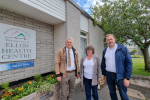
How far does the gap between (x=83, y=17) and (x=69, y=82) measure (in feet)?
12.3

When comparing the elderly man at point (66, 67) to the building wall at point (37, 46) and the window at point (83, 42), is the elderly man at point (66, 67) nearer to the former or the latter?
the building wall at point (37, 46)

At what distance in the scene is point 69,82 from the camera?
2.42 meters

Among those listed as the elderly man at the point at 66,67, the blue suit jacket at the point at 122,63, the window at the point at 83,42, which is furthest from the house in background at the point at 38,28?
the blue suit jacket at the point at 122,63

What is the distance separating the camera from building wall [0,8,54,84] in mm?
2296

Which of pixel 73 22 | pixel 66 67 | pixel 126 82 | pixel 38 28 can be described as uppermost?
pixel 73 22

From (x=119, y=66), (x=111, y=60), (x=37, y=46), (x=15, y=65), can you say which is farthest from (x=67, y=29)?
(x=119, y=66)

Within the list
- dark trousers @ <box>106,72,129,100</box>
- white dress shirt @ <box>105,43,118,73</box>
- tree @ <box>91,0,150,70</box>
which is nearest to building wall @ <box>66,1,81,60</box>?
white dress shirt @ <box>105,43,118,73</box>

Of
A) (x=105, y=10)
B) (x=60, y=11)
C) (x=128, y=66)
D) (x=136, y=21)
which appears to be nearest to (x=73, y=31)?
(x=60, y=11)

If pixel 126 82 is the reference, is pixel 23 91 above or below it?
below

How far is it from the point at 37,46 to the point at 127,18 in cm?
523

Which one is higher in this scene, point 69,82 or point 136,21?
point 136,21

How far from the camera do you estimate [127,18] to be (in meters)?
4.84

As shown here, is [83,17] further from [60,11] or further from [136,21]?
[136,21]

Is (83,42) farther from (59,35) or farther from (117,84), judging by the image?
(117,84)
